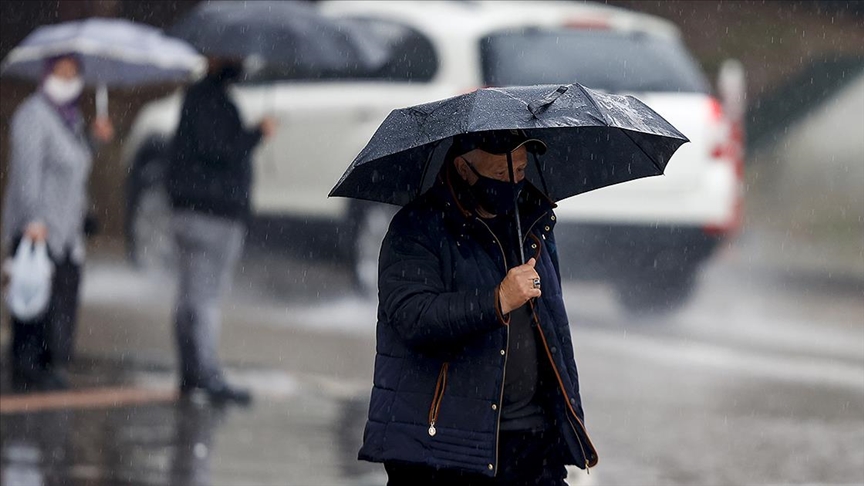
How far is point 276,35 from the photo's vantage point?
9812 mm

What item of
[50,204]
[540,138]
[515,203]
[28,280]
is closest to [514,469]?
[515,203]

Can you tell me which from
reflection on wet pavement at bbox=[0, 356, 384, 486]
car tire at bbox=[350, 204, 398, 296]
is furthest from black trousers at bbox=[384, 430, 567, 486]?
car tire at bbox=[350, 204, 398, 296]

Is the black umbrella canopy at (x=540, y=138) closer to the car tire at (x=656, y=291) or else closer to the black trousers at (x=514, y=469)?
the black trousers at (x=514, y=469)

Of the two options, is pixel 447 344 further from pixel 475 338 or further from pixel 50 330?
pixel 50 330

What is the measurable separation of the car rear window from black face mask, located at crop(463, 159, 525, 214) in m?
7.34

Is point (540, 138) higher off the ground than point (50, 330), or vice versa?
point (540, 138)

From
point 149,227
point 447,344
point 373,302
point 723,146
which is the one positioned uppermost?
point 723,146

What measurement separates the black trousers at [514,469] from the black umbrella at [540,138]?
0.68 metres

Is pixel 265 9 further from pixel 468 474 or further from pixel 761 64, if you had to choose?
pixel 761 64

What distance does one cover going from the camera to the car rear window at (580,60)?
11.9 m

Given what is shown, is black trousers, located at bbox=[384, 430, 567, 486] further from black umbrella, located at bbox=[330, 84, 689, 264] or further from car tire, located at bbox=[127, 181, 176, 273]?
car tire, located at bbox=[127, 181, 176, 273]

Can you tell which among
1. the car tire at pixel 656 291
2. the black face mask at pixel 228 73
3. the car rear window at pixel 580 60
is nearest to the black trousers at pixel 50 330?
the black face mask at pixel 228 73

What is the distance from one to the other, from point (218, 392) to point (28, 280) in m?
1.12

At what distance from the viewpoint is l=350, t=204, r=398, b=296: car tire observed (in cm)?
1227
